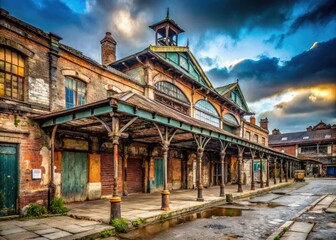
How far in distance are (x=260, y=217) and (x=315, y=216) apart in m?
1.92

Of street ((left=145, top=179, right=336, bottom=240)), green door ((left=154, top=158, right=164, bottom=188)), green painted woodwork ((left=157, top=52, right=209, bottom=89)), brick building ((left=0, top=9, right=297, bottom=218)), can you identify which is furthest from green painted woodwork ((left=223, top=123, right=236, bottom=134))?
street ((left=145, top=179, right=336, bottom=240))

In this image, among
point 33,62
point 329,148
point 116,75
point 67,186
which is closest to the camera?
point 33,62

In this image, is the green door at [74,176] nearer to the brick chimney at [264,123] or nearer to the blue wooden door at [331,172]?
the brick chimney at [264,123]

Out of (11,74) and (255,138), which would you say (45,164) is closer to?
(11,74)

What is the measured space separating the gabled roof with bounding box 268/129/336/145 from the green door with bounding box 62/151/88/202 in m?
44.2

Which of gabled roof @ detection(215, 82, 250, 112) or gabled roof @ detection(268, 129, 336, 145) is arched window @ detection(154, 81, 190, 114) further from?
gabled roof @ detection(268, 129, 336, 145)

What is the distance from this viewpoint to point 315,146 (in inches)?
1754

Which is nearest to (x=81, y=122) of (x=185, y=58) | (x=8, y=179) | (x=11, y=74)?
(x=11, y=74)

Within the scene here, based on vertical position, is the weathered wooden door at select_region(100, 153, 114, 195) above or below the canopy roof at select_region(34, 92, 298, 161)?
below

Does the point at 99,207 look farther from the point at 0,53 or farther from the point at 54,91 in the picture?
the point at 0,53

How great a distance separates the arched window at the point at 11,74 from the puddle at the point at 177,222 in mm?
5826

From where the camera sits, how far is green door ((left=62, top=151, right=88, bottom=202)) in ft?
33.0

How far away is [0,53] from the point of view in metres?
8.09

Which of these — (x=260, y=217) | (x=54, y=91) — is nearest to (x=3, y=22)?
(x=54, y=91)
